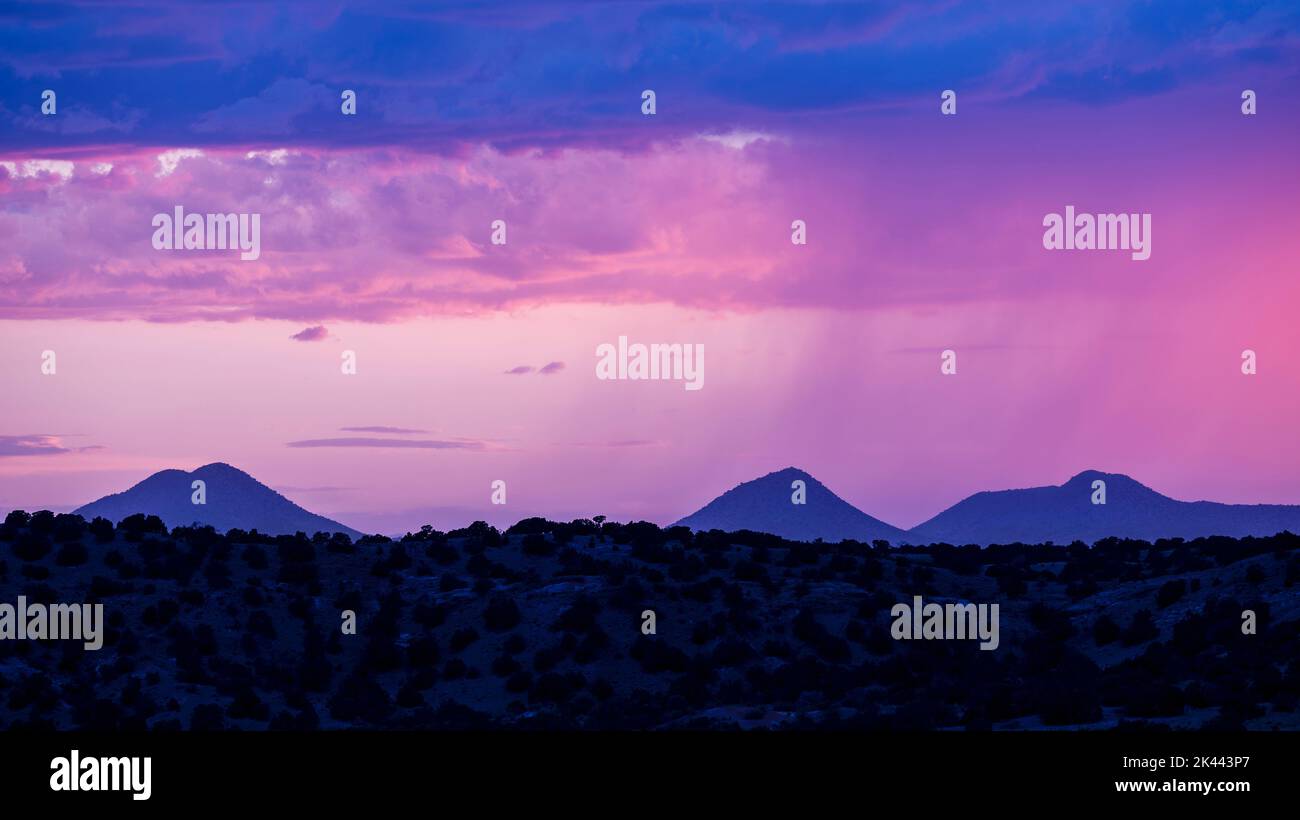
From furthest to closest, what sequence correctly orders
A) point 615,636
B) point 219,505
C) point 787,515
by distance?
point 787,515, point 219,505, point 615,636

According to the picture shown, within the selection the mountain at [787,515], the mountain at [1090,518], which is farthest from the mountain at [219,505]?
the mountain at [1090,518]

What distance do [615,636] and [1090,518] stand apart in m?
127

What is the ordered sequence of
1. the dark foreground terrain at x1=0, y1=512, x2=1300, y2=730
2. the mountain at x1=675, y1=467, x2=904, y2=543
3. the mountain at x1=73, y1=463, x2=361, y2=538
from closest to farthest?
1. the dark foreground terrain at x1=0, y1=512, x2=1300, y2=730
2. the mountain at x1=73, y1=463, x2=361, y2=538
3. the mountain at x1=675, y1=467, x2=904, y2=543

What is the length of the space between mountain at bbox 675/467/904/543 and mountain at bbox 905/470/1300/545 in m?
7.41

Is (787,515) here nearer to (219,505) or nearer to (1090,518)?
(1090,518)

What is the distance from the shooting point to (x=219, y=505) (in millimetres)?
157500

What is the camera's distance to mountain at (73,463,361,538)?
151625mm

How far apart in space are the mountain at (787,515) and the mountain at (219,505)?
3940 cm

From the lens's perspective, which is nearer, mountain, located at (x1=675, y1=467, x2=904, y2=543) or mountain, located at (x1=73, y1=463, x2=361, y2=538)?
mountain, located at (x1=73, y1=463, x2=361, y2=538)

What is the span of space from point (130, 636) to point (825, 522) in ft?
399

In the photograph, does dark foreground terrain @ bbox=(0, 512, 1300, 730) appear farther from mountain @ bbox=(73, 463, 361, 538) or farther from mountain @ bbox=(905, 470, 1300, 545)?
mountain @ bbox=(905, 470, 1300, 545)

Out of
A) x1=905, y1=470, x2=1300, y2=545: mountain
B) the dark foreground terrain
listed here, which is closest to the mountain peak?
x1=905, y1=470, x2=1300, y2=545: mountain

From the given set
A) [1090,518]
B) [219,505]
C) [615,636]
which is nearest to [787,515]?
[1090,518]
